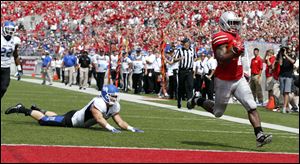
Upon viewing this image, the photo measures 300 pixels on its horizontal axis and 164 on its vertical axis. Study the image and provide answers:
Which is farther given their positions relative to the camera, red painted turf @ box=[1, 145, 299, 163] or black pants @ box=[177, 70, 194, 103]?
black pants @ box=[177, 70, 194, 103]

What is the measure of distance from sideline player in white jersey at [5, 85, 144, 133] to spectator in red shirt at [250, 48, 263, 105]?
31.0 feet

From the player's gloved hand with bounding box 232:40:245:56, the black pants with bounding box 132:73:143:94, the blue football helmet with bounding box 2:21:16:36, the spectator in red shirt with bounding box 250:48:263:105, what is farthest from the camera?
the black pants with bounding box 132:73:143:94

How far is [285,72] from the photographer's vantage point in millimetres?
18109

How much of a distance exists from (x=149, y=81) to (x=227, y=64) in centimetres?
1643

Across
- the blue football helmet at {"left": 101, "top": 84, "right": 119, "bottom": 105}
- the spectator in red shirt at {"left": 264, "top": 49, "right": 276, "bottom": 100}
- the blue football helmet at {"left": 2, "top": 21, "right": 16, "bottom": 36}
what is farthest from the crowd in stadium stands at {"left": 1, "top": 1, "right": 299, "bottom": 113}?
the blue football helmet at {"left": 101, "top": 84, "right": 119, "bottom": 105}

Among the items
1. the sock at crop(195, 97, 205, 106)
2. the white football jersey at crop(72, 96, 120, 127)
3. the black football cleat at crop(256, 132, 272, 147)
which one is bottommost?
the black football cleat at crop(256, 132, 272, 147)

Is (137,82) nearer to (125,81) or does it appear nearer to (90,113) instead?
(125,81)

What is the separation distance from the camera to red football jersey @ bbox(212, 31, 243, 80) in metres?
9.20

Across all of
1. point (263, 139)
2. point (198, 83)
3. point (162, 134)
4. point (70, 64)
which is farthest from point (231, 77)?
point (70, 64)

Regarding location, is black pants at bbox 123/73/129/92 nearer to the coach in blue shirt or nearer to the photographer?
the coach in blue shirt

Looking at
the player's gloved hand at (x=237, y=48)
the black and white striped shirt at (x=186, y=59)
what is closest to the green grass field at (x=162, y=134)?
the player's gloved hand at (x=237, y=48)

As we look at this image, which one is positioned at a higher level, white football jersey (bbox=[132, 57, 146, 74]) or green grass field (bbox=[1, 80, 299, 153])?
white football jersey (bbox=[132, 57, 146, 74])

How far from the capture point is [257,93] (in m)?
20.5

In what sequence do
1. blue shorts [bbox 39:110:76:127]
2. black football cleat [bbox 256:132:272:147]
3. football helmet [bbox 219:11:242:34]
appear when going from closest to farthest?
black football cleat [bbox 256:132:272:147] < football helmet [bbox 219:11:242:34] < blue shorts [bbox 39:110:76:127]
